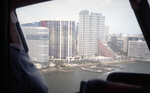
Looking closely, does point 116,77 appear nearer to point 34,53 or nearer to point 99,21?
point 99,21

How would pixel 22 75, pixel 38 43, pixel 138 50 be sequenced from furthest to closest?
pixel 38 43 → pixel 138 50 → pixel 22 75

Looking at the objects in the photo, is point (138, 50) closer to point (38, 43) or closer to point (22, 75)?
point (38, 43)

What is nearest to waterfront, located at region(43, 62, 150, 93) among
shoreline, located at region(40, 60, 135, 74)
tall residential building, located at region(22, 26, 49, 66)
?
shoreline, located at region(40, 60, 135, 74)

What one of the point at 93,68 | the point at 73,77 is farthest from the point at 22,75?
the point at 93,68

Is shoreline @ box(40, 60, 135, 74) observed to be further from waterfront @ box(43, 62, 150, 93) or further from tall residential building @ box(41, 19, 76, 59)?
tall residential building @ box(41, 19, 76, 59)

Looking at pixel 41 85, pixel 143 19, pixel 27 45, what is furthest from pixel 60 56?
pixel 143 19

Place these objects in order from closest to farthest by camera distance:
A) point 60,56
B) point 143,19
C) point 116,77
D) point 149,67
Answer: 1. point 116,77
2. point 143,19
3. point 149,67
4. point 60,56

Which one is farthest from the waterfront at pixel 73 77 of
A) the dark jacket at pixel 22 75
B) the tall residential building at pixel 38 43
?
the dark jacket at pixel 22 75
